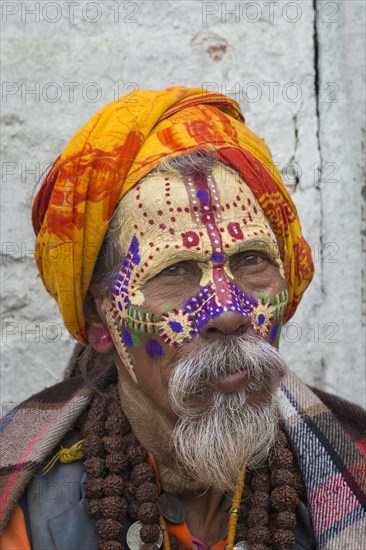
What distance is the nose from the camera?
2.28m

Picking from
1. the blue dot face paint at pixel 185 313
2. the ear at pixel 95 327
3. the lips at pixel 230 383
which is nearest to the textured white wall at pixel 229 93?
the ear at pixel 95 327

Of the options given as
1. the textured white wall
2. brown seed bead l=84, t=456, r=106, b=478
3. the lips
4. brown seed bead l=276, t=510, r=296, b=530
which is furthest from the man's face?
the textured white wall

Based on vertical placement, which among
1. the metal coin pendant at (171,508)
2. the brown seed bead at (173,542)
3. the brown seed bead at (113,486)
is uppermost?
the brown seed bead at (113,486)

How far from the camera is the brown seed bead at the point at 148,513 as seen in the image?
240cm

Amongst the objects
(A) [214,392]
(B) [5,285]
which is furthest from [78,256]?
(B) [5,285]

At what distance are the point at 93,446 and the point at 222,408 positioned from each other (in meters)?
0.43

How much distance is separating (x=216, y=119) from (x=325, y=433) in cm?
101

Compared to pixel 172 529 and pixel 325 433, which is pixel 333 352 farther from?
pixel 172 529

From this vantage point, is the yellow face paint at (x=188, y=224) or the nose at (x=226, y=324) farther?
the yellow face paint at (x=188, y=224)

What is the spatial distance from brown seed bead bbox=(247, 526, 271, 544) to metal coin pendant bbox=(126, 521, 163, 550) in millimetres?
257

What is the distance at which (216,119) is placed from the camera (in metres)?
2.58

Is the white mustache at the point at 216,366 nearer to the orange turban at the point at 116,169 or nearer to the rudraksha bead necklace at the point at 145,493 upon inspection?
the rudraksha bead necklace at the point at 145,493

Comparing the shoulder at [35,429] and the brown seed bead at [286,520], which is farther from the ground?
the shoulder at [35,429]

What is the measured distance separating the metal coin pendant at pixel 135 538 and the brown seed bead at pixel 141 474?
0.12m
